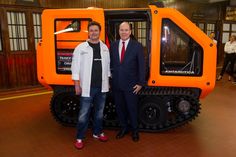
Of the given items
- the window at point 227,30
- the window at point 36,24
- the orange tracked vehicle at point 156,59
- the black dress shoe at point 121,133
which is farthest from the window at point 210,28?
the black dress shoe at point 121,133

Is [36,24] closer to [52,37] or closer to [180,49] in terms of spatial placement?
[52,37]

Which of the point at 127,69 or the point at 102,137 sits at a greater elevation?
the point at 127,69

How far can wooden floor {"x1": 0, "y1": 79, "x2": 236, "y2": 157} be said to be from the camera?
10.8 feet

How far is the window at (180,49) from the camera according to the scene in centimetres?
358

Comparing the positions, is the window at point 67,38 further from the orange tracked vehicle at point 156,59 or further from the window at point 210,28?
the window at point 210,28

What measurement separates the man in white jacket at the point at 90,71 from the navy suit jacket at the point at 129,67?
122 mm

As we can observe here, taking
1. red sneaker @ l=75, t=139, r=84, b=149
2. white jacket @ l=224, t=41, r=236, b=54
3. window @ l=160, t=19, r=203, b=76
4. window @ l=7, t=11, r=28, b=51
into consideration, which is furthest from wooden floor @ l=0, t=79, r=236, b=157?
white jacket @ l=224, t=41, r=236, b=54

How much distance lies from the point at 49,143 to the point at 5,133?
3.09 feet

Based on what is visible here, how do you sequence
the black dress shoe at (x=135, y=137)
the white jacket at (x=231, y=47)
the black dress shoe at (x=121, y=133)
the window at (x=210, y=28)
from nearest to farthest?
the black dress shoe at (x=135, y=137) → the black dress shoe at (x=121, y=133) → the white jacket at (x=231, y=47) → the window at (x=210, y=28)

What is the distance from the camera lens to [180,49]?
3.70 metres

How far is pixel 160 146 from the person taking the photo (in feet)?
11.4

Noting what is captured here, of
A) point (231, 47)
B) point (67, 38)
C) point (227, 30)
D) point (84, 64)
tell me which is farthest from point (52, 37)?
point (227, 30)

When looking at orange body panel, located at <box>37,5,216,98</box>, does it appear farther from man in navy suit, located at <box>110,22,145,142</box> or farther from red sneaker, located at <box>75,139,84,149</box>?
red sneaker, located at <box>75,139,84,149</box>

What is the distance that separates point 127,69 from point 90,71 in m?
0.54
